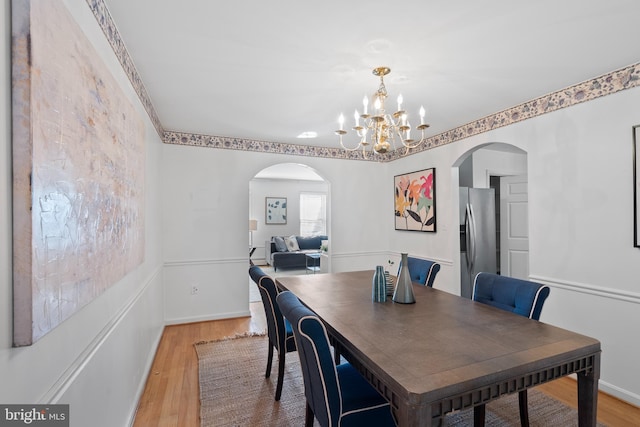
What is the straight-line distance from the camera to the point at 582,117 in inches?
98.1

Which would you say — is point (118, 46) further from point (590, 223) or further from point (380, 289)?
point (590, 223)

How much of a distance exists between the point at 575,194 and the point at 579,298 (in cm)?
84

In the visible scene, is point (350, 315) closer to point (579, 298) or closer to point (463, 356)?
point (463, 356)

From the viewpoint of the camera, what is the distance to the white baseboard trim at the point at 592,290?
86.5 inches

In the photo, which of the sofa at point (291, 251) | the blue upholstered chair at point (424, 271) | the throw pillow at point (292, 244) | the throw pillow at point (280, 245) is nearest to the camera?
the blue upholstered chair at point (424, 271)

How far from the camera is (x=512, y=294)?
6.45 feet

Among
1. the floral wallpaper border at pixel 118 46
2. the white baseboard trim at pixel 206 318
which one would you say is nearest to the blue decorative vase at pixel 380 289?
the floral wallpaper border at pixel 118 46

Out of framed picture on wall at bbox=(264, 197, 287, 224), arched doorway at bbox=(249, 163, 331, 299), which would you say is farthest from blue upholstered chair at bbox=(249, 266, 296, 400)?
framed picture on wall at bbox=(264, 197, 287, 224)

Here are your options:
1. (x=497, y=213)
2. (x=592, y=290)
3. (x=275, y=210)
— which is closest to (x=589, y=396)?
(x=592, y=290)

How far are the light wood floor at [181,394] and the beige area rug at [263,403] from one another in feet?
0.28

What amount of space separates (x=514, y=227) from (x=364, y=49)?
3506 mm

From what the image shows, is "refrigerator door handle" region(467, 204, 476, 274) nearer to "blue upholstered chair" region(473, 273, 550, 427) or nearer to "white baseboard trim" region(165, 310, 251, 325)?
"blue upholstered chair" region(473, 273, 550, 427)

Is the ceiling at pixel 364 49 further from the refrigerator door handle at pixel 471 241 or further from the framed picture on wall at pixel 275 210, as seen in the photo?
the framed picture on wall at pixel 275 210

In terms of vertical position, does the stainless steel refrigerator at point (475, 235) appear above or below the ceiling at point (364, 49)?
below
